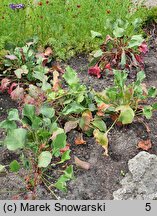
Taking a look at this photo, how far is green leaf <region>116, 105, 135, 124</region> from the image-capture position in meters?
4.37

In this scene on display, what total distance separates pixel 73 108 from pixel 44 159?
69 centimetres

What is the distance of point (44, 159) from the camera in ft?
12.6

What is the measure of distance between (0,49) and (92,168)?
1612 mm

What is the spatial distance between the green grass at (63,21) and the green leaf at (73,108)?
1014mm

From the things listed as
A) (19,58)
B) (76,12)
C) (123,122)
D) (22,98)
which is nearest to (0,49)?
(19,58)

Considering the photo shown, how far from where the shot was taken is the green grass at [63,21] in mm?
5383

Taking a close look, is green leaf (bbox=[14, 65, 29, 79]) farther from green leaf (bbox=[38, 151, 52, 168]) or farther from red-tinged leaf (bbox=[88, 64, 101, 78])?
green leaf (bbox=[38, 151, 52, 168])

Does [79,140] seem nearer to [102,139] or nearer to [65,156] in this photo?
[102,139]

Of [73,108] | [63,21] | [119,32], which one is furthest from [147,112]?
[63,21]

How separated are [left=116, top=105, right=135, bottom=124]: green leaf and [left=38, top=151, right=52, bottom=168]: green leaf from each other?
2.66ft

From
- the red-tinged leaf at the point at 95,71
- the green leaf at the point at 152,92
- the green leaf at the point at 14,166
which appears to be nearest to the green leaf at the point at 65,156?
the green leaf at the point at 14,166

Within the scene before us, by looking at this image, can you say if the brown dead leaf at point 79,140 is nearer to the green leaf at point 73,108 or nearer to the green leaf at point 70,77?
the green leaf at point 73,108

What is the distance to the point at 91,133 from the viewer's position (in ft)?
14.5

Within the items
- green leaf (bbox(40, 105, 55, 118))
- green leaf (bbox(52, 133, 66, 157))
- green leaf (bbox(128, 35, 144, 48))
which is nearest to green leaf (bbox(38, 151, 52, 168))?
green leaf (bbox(52, 133, 66, 157))
